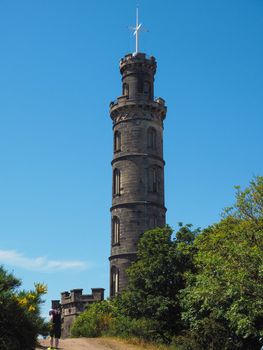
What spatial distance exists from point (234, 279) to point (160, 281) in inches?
321

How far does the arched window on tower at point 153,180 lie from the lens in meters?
48.6

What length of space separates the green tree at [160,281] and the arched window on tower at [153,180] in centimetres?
1541

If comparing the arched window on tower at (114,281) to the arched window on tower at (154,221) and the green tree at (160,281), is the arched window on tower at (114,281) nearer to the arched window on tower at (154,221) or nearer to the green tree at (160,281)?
the arched window on tower at (154,221)

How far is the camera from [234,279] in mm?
23188

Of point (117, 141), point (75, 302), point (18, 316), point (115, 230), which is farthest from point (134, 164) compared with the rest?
point (18, 316)

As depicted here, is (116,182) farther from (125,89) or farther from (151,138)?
(125,89)

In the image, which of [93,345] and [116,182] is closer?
[93,345]

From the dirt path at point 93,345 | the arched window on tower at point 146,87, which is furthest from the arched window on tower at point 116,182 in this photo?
the dirt path at point 93,345

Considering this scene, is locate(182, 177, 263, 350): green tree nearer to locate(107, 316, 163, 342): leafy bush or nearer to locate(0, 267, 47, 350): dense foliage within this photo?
locate(107, 316, 163, 342): leafy bush

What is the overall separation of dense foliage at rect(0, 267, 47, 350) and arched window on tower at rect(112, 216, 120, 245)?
31413mm

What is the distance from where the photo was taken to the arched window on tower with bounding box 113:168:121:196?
1918 inches

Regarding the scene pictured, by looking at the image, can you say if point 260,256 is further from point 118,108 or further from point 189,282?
point 118,108

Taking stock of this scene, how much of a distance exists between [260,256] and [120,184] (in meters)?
26.4

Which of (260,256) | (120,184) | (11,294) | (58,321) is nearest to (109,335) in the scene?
(58,321)
